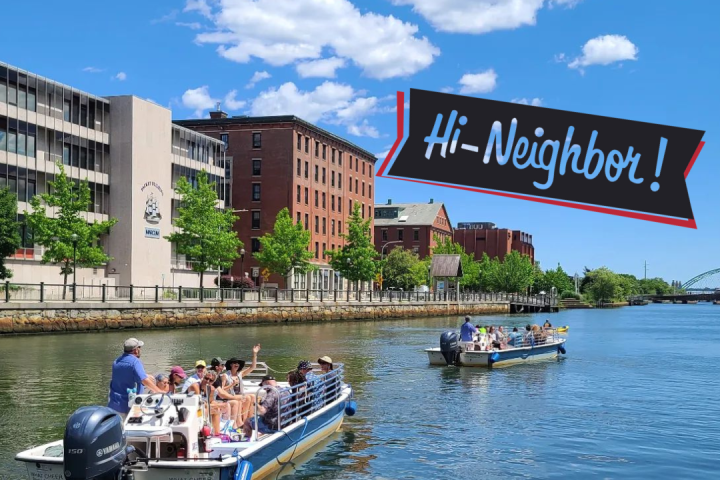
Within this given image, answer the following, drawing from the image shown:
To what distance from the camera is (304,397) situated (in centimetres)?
1664

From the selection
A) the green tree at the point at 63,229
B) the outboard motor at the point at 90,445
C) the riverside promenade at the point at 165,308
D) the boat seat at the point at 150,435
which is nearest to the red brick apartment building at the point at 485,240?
the riverside promenade at the point at 165,308

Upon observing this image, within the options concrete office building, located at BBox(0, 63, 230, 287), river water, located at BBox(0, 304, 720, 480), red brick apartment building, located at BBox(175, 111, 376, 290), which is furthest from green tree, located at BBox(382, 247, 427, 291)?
river water, located at BBox(0, 304, 720, 480)

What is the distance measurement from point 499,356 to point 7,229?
33.2 m

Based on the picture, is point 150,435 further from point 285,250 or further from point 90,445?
point 285,250

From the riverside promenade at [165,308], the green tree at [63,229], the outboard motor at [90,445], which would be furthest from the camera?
the green tree at [63,229]

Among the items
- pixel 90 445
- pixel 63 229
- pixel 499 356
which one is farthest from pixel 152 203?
pixel 90 445

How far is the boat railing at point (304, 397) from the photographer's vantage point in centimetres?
1541

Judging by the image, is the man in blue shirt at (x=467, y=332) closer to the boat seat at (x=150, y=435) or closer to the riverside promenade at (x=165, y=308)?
the boat seat at (x=150, y=435)

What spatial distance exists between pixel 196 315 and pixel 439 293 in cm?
5230

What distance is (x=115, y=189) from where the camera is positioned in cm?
7031

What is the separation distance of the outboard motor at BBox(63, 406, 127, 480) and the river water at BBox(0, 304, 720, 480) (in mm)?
4908

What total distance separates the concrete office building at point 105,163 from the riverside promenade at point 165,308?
5.10 meters

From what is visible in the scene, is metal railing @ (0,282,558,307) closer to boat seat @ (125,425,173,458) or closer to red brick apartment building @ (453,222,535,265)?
boat seat @ (125,425,173,458)

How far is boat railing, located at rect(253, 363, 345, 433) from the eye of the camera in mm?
15413
